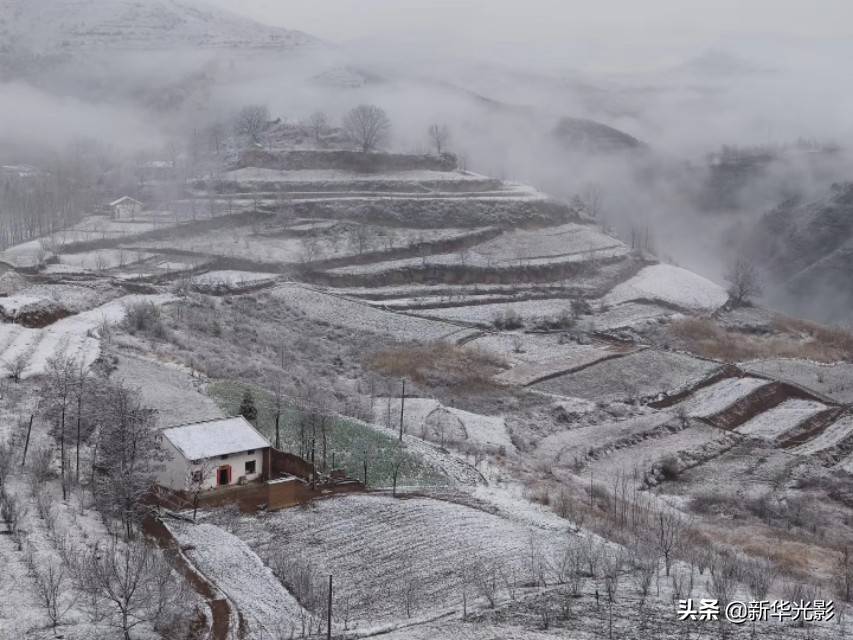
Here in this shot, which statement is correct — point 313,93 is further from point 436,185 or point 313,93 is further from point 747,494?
point 747,494

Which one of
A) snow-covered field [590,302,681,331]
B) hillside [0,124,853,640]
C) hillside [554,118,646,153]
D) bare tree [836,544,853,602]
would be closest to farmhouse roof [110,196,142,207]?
hillside [0,124,853,640]

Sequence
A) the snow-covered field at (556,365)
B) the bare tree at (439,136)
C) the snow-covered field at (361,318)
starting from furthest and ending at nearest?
the bare tree at (439,136) < the snow-covered field at (361,318) < the snow-covered field at (556,365)

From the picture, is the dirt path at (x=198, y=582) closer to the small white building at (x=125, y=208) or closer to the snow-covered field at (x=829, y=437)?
the snow-covered field at (x=829, y=437)

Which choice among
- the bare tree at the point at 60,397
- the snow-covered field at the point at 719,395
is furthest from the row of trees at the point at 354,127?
the bare tree at the point at 60,397

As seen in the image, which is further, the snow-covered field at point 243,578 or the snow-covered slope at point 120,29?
the snow-covered slope at point 120,29

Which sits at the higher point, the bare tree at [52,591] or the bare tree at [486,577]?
the bare tree at [52,591]

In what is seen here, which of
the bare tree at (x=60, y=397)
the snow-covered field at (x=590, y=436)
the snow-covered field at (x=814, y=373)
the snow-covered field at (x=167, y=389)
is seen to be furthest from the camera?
the snow-covered field at (x=814, y=373)

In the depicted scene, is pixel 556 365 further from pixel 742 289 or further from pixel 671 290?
pixel 742 289
